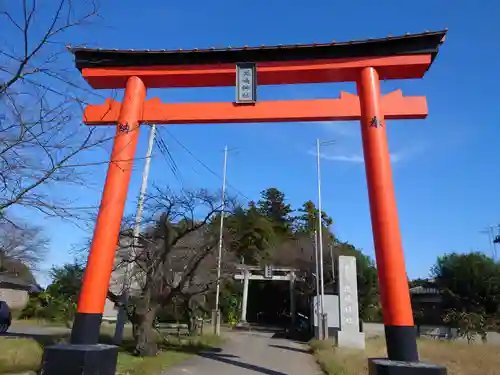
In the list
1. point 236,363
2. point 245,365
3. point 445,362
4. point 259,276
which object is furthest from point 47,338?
point 259,276

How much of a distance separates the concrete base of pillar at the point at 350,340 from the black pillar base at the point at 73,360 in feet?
35.1

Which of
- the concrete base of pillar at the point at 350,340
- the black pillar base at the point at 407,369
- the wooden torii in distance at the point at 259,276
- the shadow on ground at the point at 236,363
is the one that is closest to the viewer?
the black pillar base at the point at 407,369

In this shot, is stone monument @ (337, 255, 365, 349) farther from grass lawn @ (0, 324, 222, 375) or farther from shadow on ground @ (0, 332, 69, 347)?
shadow on ground @ (0, 332, 69, 347)

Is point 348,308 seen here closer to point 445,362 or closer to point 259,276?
point 445,362

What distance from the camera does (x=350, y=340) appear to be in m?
14.7

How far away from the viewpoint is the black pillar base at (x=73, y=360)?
5.91 m

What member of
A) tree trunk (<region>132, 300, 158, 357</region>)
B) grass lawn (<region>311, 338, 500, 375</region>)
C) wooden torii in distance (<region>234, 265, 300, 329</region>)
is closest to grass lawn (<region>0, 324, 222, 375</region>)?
tree trunk (<region>132, 300, 158, 357</region>)

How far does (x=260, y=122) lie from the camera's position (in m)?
8.20

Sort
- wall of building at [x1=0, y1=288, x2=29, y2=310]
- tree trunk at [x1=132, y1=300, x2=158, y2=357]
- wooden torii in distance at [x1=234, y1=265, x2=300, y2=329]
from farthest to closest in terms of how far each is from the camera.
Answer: wall of building at [x1=0, y1=288, x2=29, y2=310], wooden torii in distance at [x1=234, y1=265, x2=300, y2=329], tree trunk at [x1=132, y1=300, x2=158, y2=357]

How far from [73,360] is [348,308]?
Answer: 39.4 ft

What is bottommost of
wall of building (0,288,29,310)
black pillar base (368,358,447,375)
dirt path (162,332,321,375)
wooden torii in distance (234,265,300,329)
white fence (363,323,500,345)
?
dirt path (162,332,321,375)

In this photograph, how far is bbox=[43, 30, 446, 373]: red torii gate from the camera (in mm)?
7090

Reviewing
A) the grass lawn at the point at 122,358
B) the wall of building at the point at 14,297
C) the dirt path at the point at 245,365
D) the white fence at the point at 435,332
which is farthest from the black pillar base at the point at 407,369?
the wall of building at the point at 14,297

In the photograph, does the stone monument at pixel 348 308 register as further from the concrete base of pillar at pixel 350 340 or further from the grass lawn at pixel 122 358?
the grass lawn at pixel 122 358
